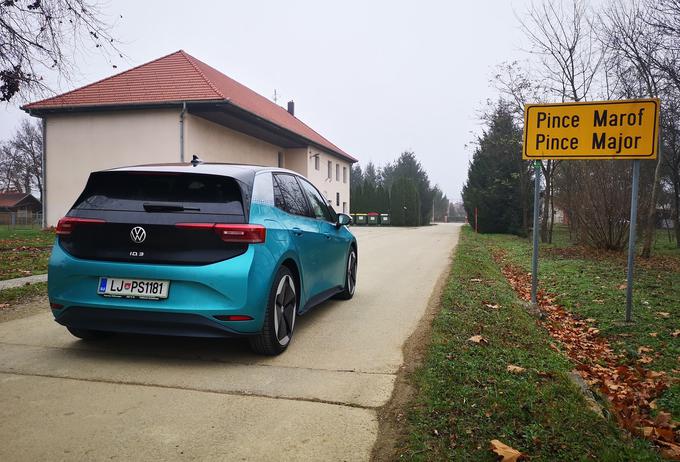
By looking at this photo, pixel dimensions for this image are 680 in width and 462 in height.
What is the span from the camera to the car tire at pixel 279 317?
4.10 meters

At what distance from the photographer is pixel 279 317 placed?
4.34 metres

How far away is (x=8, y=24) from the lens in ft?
28.5

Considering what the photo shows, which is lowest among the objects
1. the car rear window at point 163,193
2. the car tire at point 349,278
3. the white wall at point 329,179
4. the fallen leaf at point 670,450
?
the fallen leaf at point 670,450

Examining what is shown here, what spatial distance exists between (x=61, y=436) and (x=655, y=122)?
630cm

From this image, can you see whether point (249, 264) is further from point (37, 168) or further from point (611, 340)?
point (37, 168)

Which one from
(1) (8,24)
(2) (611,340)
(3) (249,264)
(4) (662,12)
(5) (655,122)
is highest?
(4) (662,12)

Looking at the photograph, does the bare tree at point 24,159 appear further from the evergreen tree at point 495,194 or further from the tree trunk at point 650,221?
the tree trunk at point 650,221

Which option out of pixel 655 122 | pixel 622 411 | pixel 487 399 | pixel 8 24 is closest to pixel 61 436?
pixel 487 399

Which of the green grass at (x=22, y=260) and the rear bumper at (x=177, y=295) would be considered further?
the green grass at (x=22, y=260)

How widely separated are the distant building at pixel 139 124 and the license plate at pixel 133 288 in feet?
59.2

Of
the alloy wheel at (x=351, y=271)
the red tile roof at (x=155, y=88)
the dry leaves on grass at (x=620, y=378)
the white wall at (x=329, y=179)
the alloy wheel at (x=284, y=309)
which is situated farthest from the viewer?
the white wall at (x=329, y=179)

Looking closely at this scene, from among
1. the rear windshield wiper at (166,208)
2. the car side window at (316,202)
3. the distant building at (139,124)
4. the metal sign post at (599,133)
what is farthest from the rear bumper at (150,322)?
the distant building at (139,124)

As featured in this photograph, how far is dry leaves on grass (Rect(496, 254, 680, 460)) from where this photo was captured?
2924 millimetres

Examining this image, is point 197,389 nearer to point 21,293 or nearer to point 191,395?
point 191,395
